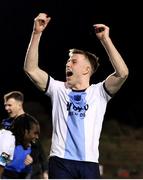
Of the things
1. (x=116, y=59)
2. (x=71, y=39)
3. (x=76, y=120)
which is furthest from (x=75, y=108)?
(x=71, y=39)

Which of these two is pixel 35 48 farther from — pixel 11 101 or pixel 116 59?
pixel 11 101

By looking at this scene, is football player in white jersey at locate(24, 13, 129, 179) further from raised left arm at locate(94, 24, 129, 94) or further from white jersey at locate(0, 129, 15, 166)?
white jersey at locate(0, 129, 15, 166)

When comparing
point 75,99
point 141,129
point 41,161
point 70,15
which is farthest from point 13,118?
point 141,129

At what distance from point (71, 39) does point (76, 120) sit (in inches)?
330

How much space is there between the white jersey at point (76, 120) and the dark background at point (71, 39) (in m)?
7.63

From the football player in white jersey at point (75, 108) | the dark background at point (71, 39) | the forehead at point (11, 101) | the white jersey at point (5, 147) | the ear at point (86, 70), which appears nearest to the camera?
the football player in white jersey at point (75, 108)

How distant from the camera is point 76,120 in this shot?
4.01 meters

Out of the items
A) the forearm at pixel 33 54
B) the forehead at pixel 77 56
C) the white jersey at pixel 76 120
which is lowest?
the white jersey at pixel 76 120

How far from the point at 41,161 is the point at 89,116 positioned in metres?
2.86

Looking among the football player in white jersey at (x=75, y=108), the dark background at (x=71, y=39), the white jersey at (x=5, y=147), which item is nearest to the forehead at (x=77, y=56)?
the football player in white jersey at (x=75, y=108)

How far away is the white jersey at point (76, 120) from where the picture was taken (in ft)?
13.0

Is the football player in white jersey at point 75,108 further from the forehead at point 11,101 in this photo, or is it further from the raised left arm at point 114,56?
the forehead at point 11,101

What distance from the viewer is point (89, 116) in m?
4.05

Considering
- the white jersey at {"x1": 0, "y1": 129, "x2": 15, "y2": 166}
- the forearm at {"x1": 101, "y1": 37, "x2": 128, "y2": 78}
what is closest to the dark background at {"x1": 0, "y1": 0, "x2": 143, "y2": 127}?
the white jersey at {"x1": 0, "y1": 129, "x2": 15, "y2": 166}
